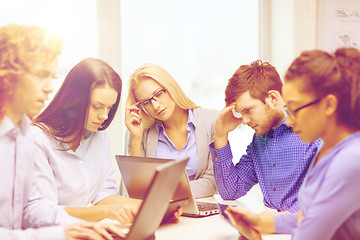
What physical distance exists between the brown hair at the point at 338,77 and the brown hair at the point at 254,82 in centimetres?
72

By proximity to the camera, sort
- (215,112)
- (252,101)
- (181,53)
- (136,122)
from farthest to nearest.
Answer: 1. (181,53)
2. (215,112)
3. (136,122)
4. (252,101)

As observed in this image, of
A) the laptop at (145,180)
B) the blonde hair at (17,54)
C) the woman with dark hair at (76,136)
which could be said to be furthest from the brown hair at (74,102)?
the blonde hair at (17,54)

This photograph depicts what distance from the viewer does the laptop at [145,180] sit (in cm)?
149

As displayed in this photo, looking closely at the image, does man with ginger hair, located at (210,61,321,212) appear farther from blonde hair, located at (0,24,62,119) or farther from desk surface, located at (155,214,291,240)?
blonde hair, located at (0,24,62,119)

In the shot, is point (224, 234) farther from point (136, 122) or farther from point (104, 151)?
point (136, 122)

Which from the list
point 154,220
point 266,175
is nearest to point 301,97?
point 154,220

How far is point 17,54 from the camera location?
1057 mm

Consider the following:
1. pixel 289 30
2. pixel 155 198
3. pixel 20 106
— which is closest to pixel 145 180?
pixel 155 198

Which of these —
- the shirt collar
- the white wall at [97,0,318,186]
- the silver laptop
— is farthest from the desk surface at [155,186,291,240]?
the white wall at [97,0,318,186]

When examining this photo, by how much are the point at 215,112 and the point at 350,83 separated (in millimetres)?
1306

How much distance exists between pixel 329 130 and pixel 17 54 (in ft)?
2.80

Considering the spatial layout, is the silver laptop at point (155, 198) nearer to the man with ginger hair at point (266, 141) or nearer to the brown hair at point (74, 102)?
the brown hair at point (74, 102)

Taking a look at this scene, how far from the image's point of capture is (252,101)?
1812mm

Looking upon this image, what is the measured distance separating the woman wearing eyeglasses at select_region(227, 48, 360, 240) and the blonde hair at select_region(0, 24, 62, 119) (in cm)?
70
